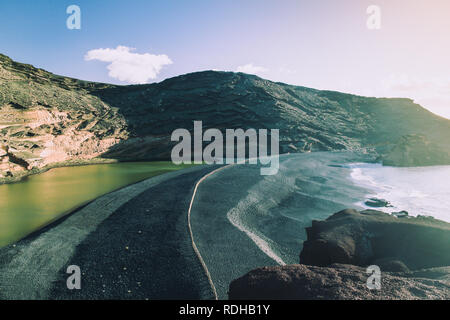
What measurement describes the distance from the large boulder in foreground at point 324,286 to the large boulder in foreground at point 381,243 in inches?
83.2

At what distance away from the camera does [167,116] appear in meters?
47.3

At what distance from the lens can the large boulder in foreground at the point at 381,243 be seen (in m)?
6.87

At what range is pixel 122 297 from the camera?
18.3ft

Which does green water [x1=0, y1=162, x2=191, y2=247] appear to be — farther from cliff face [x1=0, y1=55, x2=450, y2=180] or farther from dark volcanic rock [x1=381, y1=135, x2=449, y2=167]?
dark volcanic rock [x1=381, y1=135, x2=449, y2=167]

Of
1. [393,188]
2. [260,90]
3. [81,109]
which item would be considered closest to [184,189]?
[393,188]

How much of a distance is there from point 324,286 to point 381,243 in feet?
16.2

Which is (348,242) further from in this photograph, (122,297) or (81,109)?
(81,109)

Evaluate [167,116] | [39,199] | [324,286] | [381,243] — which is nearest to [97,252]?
[324,286]

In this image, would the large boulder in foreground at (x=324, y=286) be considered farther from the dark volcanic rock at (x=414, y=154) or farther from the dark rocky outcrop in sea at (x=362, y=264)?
the dark volcanic rock at (x=414, y=154)

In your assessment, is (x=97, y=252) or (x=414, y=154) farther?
(x=414, y=154)

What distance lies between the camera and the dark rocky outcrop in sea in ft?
13.5

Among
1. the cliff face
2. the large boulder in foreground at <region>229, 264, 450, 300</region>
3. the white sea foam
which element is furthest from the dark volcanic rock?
the large boulder in foreground at <region>229, 264, 450, 300</region>

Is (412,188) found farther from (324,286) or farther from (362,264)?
(324,286)
